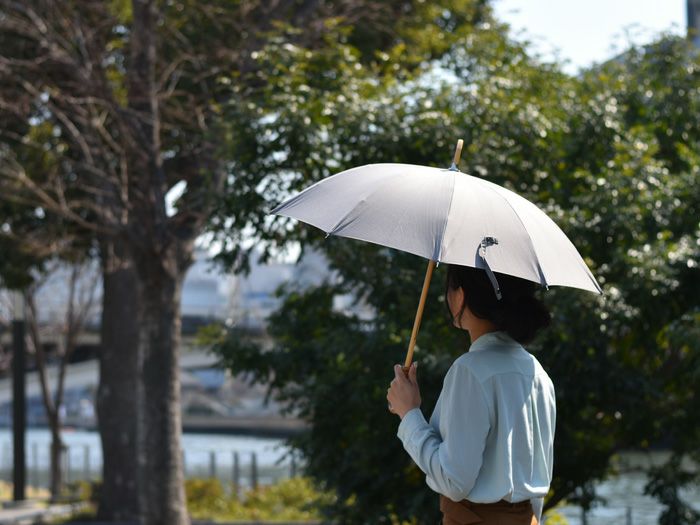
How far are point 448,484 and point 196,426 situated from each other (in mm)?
57499

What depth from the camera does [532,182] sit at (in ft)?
26.9

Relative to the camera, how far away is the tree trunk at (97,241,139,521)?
15.0 metres

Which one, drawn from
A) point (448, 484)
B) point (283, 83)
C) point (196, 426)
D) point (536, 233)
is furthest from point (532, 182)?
point (196, 426)

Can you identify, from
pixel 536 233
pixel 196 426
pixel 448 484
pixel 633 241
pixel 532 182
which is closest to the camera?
pixel 448 484

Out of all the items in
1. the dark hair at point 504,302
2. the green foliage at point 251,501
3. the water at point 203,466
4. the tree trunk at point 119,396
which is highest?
the dark hair at point 504,302

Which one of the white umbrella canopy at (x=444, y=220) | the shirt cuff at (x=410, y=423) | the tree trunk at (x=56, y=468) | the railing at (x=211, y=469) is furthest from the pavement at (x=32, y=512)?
the shirt cuff at (x=410, y=423)

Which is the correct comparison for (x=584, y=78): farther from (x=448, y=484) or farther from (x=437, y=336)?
(x=448, y=484)

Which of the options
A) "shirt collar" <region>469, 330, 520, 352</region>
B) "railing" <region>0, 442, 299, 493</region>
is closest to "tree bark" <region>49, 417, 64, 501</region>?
"railing" <region>0, 442, 299, 493</region>

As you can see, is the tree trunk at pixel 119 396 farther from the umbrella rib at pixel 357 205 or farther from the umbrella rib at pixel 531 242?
the umbrella rib at pixel 531 242

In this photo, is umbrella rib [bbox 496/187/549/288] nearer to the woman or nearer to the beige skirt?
the woman

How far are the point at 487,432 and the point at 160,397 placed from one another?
8.63 m

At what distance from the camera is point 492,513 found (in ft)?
9.75

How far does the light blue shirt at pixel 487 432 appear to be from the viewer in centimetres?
287

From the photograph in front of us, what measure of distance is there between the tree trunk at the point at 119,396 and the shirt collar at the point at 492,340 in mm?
12295
